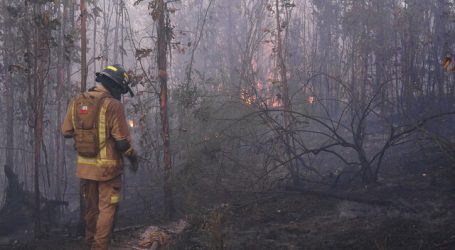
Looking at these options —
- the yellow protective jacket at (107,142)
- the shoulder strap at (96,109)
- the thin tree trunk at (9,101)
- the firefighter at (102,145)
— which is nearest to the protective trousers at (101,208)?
the firefighter at (102,145)

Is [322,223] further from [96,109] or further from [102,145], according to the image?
[96,109]

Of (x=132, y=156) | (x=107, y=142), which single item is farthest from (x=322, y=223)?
(x=107, y=142)

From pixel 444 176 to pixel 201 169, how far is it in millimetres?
3859

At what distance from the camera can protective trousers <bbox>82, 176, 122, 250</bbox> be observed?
4.30m

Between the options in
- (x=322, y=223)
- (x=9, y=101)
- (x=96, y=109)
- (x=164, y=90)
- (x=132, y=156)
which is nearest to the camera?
(x=96, y=109)

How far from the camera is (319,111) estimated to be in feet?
42.4

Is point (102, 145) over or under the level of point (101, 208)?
over

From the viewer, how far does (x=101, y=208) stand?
4395mm

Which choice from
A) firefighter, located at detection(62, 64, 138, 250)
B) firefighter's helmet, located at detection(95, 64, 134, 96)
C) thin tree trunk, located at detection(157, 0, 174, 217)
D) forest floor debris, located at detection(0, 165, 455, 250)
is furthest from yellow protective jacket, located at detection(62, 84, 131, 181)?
thin tree trunk, located at detection(157, 0, 174, 217)

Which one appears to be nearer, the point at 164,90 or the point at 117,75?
the point at 117,75

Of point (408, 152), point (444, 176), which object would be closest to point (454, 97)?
point (408, 152)

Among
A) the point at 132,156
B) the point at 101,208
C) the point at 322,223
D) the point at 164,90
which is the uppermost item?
the point at 164,90

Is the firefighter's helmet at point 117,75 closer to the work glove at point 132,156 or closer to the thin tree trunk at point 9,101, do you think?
the work glove at point 132,156

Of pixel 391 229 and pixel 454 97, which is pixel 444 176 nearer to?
pixel 391 229
